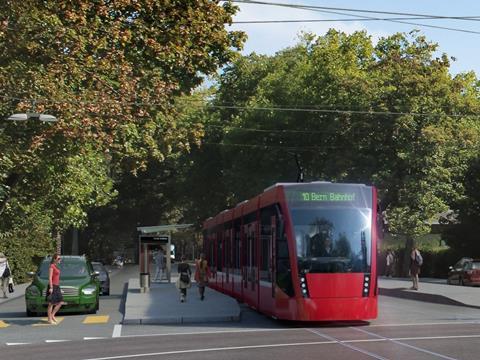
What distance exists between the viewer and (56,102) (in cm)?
2284

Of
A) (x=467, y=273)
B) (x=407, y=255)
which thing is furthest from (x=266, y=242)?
(x=407, y=255)

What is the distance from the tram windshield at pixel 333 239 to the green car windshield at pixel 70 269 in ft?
28.4

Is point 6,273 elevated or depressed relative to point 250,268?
depressed

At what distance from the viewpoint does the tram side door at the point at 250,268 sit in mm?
21000

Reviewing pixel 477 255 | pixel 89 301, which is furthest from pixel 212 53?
pixel 477 255

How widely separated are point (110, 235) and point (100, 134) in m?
68.1

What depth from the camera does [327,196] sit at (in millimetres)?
17781

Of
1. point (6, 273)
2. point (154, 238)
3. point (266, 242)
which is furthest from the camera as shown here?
point (154, 238)

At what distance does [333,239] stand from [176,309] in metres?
6.79

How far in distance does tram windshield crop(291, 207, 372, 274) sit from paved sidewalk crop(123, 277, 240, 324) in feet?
12.7

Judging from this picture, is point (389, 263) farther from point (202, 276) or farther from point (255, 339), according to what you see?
point (255, 339)

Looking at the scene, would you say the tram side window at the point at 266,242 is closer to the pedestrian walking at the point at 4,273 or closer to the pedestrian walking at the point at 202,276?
the pedestrian walking at the point at 202,276

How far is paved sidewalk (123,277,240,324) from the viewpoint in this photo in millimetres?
19812

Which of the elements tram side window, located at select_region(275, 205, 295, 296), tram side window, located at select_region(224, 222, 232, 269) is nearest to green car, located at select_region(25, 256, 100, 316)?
tram side window, located at select_region(224, 222, 232, 269)
